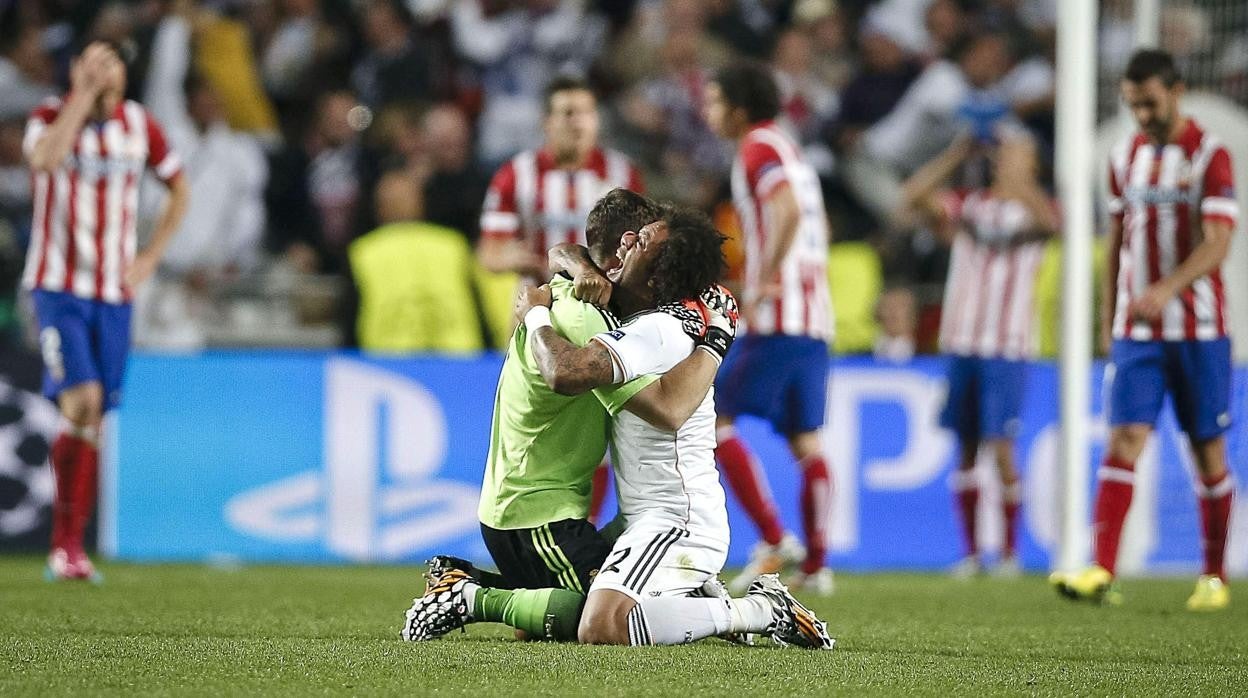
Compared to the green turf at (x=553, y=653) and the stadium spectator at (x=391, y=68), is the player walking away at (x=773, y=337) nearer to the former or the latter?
the green turf at (x=553, y=653)

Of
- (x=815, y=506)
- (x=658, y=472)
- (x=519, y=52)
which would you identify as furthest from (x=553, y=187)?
(x=519, y=52)

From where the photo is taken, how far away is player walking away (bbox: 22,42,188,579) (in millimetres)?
7953

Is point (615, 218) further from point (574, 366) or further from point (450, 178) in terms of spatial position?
point (450, 178)

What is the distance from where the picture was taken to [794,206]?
26.2 ft

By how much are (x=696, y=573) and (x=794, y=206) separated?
10.6ft

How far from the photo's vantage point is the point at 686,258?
4.95 m

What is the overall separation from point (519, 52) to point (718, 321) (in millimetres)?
9242

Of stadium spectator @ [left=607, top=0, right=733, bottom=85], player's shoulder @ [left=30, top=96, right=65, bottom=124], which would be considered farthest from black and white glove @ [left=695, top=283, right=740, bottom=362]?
stadium spectator @ [left=607, top=0, right=733, bottom=85]

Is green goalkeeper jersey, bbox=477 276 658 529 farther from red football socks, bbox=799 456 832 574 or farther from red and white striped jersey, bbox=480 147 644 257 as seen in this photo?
red and white striped jersey, bbox=480 147 644 257

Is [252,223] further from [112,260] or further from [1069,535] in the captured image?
[1069,535]

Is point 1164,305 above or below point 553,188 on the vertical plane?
below

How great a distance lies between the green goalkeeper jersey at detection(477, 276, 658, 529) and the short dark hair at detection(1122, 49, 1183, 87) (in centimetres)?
310

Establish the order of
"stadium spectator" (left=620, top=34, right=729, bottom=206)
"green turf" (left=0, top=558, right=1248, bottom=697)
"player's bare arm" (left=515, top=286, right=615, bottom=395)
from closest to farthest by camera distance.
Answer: "green turf" (left=0, top=558, right=1248, bottom=697) → "player's bare arm" (left=515, top=286, right=615, bottom=395) → "stadium spectator" (left=620, top=34, right=729, bottom=206)

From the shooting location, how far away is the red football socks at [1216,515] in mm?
7480
